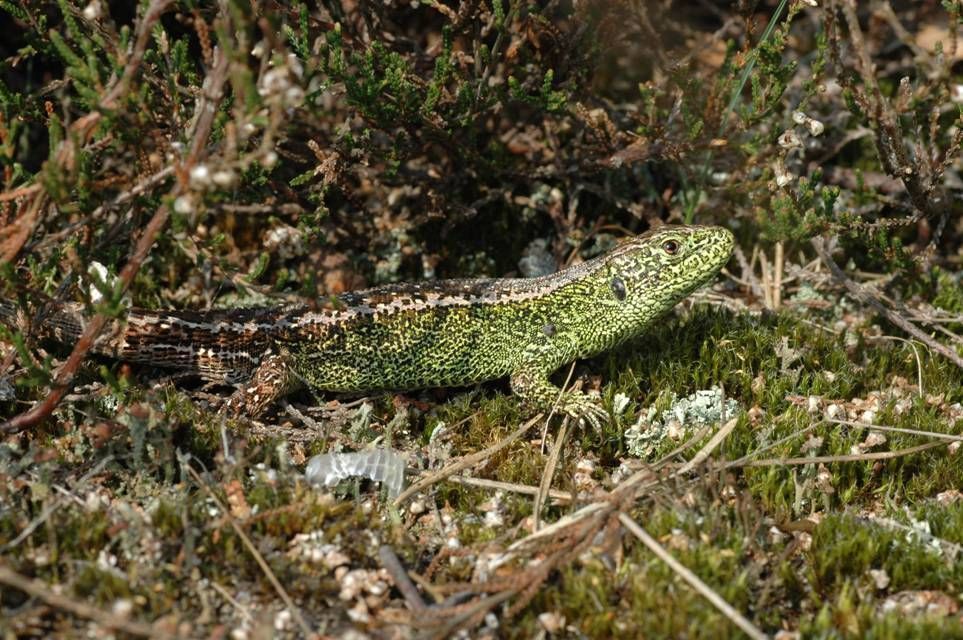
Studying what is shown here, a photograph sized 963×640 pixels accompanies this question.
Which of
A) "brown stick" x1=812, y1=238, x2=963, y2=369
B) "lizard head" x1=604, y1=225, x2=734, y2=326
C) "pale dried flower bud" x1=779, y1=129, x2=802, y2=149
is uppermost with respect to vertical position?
"pale dried flower bud" x1=779, y1=129, x2=802, y2=149

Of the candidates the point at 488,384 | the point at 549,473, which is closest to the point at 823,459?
the point at 549,473

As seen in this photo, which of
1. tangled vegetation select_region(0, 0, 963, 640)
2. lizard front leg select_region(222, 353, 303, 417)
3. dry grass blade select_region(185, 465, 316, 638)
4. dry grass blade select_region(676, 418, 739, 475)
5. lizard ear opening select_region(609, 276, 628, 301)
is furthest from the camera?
lizard ear opening select_region(609, 276, 628, 301)

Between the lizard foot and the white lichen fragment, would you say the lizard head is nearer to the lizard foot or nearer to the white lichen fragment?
the lizard foot

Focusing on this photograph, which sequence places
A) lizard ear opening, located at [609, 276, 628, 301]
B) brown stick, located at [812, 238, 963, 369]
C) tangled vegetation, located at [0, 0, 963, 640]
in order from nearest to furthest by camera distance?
tangled vegetation, located at [0, 0, 963, 640]
lizard ear opening, located at [609, 276, 628, 301]
brown stick, located at [812, 238, 963, 369]

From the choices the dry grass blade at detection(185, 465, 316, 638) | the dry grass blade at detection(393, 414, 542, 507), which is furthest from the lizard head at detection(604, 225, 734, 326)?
the dry grass blade at detection(185, 465, 316, 638)

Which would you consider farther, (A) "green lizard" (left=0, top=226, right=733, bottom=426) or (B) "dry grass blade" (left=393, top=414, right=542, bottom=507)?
(A) "green lizard" (left=0, top=226, right=733, bottom=426)

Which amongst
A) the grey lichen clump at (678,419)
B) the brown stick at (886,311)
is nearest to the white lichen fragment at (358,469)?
the grey lichen clump at (678,419)

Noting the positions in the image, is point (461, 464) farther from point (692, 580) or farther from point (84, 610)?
point (84, 610)

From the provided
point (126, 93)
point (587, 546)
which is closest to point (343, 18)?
point (126, 93)
